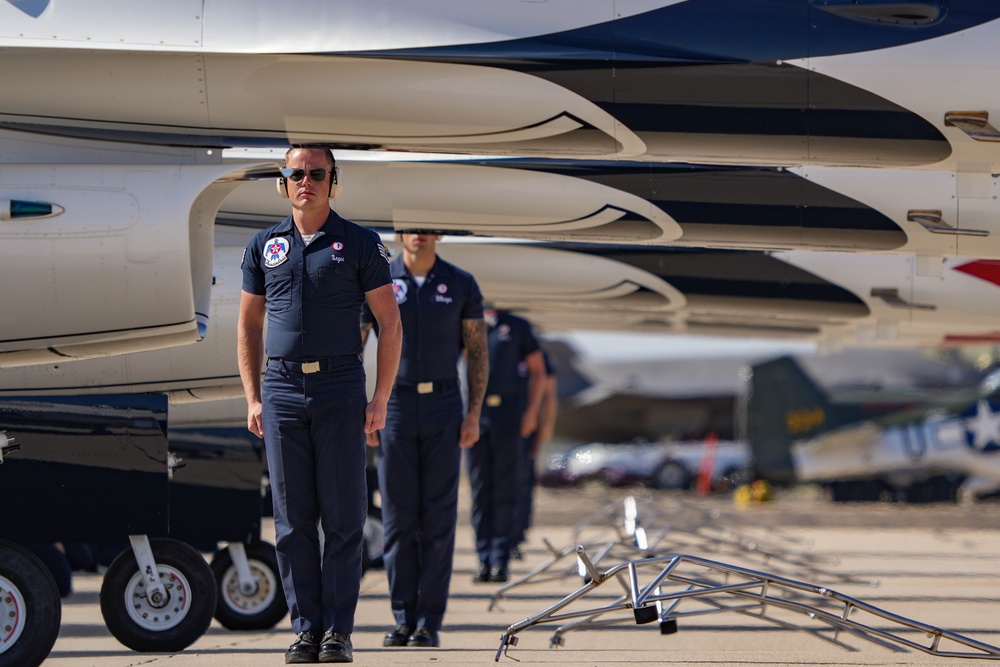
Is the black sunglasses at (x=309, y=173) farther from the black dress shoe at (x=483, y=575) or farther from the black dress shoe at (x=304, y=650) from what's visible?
the black dress shoe at (x=483, y=575)

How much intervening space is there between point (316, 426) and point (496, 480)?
19.3 feet

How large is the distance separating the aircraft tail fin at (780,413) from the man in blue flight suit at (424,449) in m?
18.3

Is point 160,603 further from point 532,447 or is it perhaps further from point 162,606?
point 532,447

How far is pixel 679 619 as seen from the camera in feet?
27.2

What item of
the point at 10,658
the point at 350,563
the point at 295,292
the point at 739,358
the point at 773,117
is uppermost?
the point at 773,117

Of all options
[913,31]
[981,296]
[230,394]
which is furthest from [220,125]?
[981,296]

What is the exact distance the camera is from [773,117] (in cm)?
668

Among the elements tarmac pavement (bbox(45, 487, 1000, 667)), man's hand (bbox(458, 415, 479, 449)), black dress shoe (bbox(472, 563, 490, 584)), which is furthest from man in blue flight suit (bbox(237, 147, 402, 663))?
black dress shoe (bbox(472, 563, 490, 584))

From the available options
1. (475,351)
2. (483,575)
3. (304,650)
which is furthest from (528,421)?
(304,650)

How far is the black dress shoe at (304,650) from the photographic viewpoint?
506 cm

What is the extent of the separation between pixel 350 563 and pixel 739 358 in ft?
101

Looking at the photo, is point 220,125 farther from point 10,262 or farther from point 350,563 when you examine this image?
point 350,563

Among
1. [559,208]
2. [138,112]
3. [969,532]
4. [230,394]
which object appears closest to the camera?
[138,112]

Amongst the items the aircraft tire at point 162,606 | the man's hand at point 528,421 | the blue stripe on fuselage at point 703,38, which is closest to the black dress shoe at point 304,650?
the aircraft tire at point 162,606
